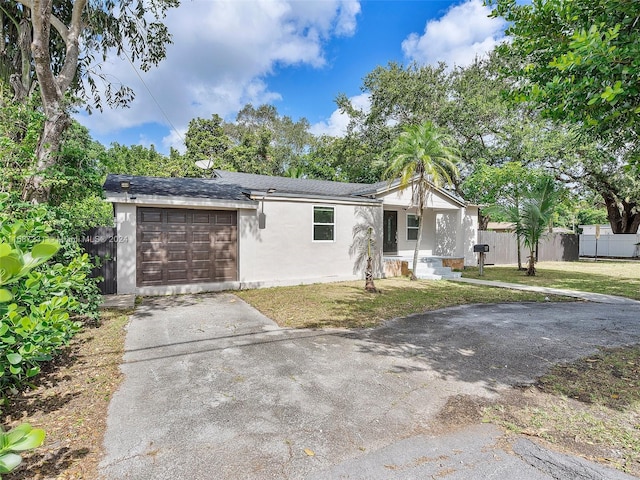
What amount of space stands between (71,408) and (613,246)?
31.0 metres

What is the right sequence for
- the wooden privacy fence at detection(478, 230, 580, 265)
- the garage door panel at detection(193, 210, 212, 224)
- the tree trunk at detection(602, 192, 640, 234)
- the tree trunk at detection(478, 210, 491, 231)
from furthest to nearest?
1. the tree trunk at detection(602, 192, 640, 234)
2. the tree trunk at detection(478, 210, 491, 231)
3. the wooden privacy fence at detection(478, 230, 580, 265)
4. the garage door panel at detection(193, 210, 212, 224)

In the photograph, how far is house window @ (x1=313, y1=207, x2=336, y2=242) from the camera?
36.3ft

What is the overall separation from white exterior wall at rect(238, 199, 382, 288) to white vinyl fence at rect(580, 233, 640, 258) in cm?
2254

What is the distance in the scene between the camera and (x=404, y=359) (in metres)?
4.54

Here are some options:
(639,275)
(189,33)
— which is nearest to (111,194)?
(189,33)

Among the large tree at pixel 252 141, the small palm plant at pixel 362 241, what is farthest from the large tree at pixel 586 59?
the large tree at pixel 252 141

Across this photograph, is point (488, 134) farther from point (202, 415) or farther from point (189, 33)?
point (202, 415)

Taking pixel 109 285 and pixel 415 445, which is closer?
pixel 415 445

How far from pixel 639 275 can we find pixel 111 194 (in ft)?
62.9

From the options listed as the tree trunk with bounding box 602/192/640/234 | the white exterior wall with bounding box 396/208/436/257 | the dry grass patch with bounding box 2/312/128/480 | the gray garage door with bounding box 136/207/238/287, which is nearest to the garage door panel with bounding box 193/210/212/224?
the gray garage door with bounding box 136/207/238/287

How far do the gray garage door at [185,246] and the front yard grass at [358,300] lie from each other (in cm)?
120

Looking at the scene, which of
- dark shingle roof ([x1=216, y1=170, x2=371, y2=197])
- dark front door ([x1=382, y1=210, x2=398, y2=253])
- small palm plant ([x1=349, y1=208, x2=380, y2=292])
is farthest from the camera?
dark front door ([x1=382, y1=210, x2=398, y2=253])

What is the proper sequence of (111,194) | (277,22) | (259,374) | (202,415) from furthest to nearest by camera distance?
(277,22) < (111,194) < (259,374) < (202,415)

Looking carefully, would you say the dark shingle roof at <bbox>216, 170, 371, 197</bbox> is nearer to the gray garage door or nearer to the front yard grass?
the gray garage door
